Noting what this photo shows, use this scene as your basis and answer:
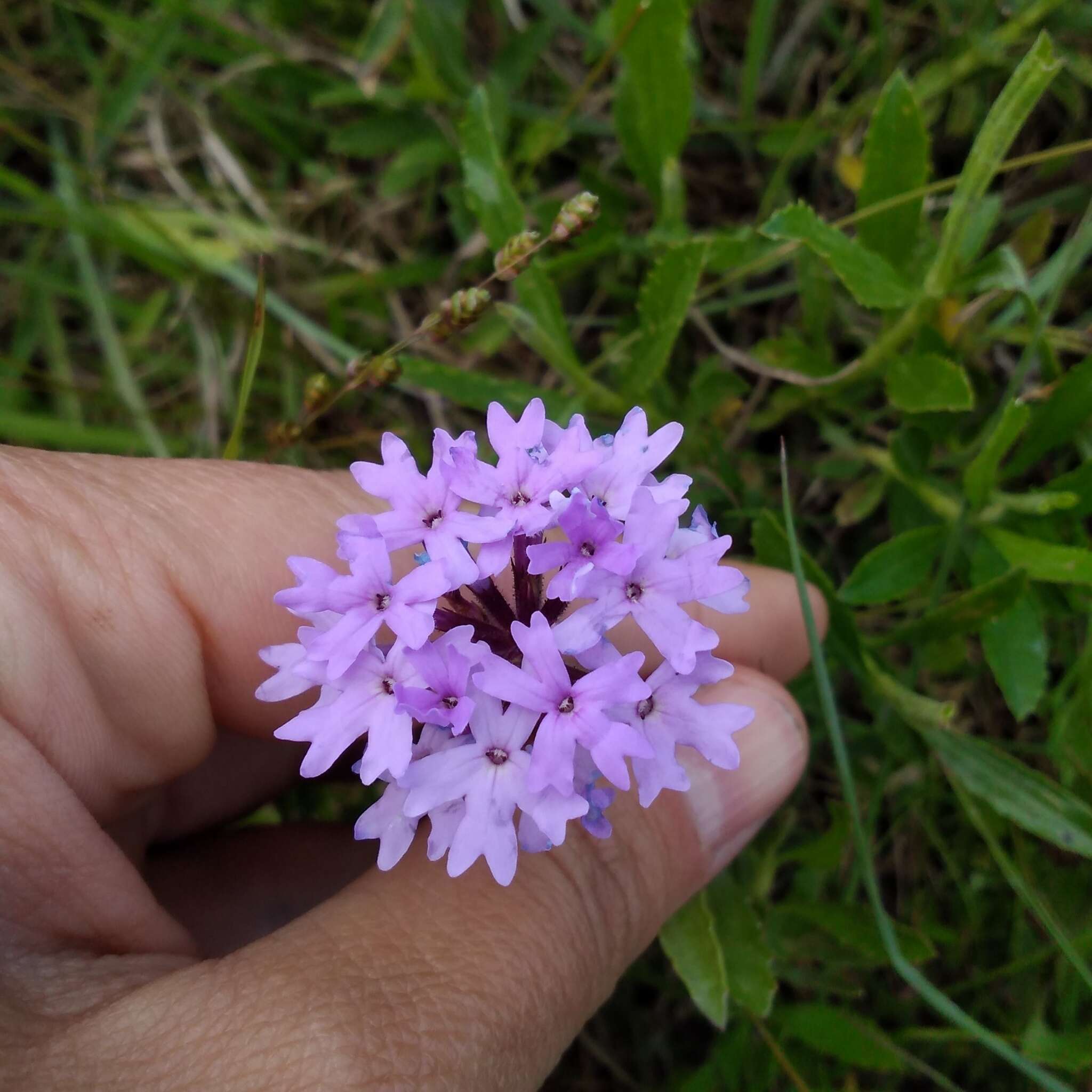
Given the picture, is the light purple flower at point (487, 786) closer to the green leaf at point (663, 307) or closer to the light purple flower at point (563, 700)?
the light purple flower at point (563, 700)

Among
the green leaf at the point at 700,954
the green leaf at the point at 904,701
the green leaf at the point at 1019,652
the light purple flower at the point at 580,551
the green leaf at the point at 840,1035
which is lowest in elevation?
the green leaf at the point at 840,1035

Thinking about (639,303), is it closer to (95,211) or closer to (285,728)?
(285,728)

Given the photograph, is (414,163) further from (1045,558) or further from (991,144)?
(1045,558)

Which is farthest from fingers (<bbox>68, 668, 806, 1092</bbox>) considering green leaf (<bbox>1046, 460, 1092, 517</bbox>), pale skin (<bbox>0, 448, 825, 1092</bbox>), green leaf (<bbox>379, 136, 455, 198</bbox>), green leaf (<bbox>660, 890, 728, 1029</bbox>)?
green leaf (<bbox>379, 136, 455, 198</bbox>)

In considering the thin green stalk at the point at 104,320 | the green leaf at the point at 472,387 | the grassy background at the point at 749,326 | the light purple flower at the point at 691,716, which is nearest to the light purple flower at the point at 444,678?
the light purple flower at the point at 691,716

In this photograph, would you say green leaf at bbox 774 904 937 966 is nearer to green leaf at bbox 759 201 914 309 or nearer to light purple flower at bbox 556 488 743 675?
light purple flower at bbox 556 488 743 675

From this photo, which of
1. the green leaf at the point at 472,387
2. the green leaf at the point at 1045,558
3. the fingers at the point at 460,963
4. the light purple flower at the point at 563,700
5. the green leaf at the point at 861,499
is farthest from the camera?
the green leaf at the point at 861,499
